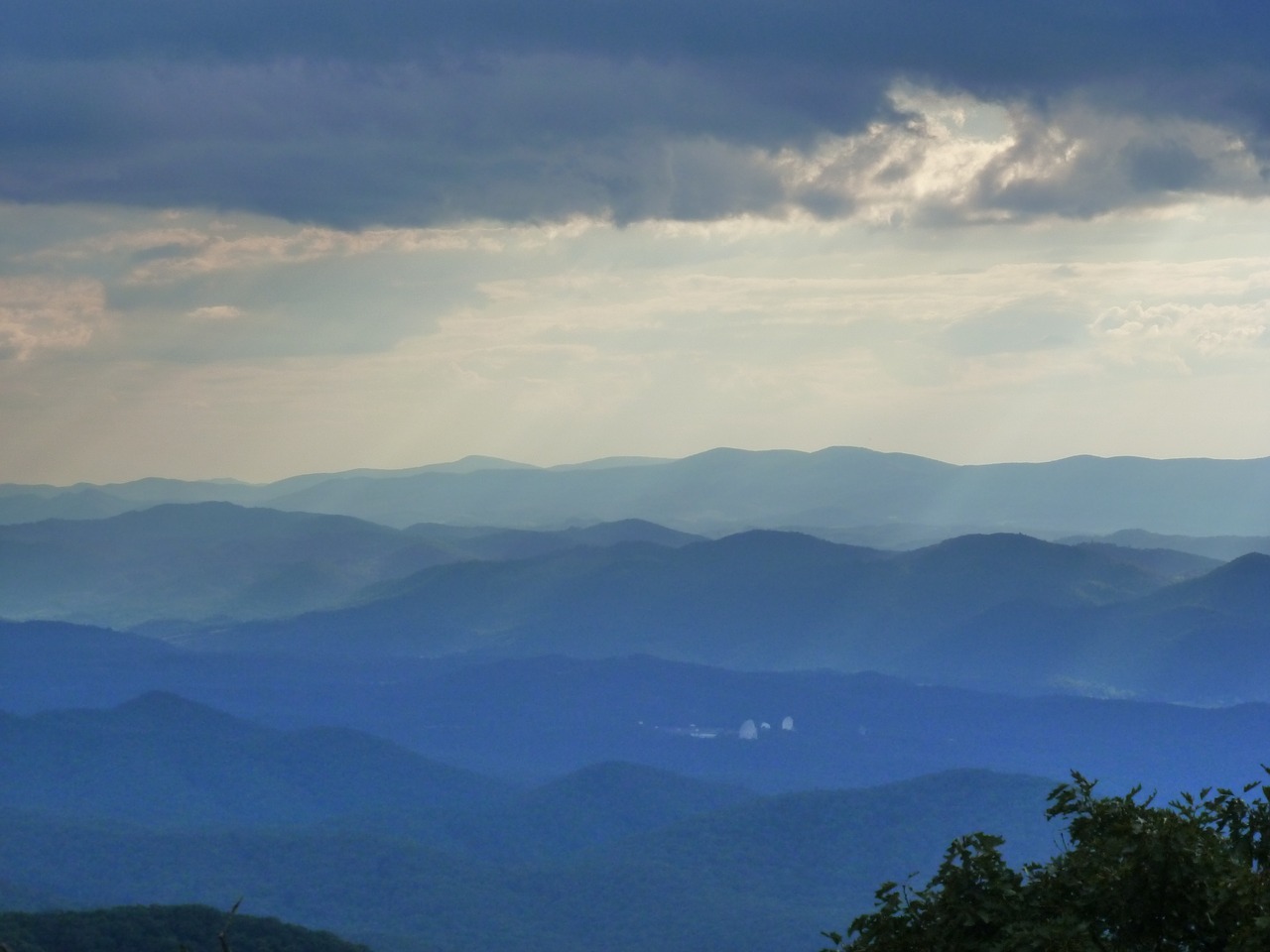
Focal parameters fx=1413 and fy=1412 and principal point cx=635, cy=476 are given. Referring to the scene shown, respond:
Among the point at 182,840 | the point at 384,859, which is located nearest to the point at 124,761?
the point at 182,840

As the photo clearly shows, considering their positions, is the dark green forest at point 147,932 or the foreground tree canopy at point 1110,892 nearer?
the foreground tree canopy at point 1110,892

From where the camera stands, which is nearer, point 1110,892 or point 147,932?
point 1110,892

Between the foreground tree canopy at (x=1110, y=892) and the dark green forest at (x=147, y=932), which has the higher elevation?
the foreground tree canopy at (x=1110, y=892)

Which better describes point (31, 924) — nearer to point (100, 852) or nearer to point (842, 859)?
point (100, 852)

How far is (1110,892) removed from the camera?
744 inches

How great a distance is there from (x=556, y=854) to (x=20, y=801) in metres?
75.2

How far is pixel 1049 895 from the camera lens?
19.8 metres

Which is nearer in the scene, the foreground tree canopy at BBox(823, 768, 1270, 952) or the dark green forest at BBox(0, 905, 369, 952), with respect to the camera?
the foreground tree canopy at BBox(823, 768, 1270, 952)

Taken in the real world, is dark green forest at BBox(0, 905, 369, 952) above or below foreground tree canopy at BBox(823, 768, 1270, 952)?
below

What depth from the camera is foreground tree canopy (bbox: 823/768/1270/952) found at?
17.8 m

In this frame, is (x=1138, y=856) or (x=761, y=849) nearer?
(x=1138, y=856)

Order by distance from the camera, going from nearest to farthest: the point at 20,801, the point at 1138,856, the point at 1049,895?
the point at 1138,856 < the point at 1049,895 < the point at 20,801

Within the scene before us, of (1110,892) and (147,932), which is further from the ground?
(1110,892)

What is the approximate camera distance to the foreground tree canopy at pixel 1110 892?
699 inches
